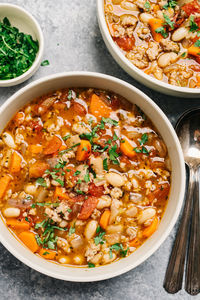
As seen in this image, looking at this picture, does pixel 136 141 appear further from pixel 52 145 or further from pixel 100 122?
pixel 52 145

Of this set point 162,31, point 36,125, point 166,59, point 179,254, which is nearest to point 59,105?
point 36,125

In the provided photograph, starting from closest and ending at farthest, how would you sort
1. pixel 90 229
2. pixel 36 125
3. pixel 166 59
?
pixel 90 229
pixel 36 125
pixel 166 59

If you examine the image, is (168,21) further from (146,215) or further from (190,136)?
(146,215)

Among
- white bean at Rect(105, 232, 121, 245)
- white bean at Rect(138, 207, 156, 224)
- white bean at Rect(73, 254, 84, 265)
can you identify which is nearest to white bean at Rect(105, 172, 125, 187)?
white bean at Rect(138, 207, 156, 224)

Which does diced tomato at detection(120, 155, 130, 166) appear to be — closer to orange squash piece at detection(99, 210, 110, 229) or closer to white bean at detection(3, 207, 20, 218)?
orange squash piece at detection(99, 210, 110, 229)

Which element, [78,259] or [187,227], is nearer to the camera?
[78,259]

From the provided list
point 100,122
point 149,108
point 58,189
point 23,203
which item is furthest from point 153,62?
point 23,203

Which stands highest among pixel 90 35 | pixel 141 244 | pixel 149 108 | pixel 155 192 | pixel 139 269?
pixel 90 35

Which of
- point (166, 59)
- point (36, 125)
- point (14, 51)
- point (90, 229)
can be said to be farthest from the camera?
point (14, 51)
